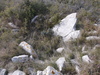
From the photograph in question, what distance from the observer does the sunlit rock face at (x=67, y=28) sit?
4.13 m

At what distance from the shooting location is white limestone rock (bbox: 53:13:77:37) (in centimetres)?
437

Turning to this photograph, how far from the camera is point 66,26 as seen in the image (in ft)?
14.9

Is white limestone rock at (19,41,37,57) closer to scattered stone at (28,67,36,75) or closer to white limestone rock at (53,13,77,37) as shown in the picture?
scattered stone at (28,67,36,75)

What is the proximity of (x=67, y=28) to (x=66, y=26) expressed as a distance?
A: 116 mm

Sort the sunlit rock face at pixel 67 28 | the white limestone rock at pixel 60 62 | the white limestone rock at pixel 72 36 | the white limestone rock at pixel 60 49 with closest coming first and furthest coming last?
the white limestone rock at pixel 60 62 → the white limestone rock at pixel 60 49 → the white limestone rock at pixel 72 36 → the sunlit rock face at pixel 67 28

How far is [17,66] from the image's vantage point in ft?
10.8

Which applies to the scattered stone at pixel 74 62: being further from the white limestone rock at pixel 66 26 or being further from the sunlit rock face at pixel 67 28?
the white limestone rock at pixel 66 26

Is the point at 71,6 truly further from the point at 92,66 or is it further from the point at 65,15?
the point at 92,66

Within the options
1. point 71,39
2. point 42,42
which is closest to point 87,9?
point 71,39

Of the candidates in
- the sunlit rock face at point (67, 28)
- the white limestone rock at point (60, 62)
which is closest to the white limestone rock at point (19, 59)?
the white limestone rock at point (60, 62)

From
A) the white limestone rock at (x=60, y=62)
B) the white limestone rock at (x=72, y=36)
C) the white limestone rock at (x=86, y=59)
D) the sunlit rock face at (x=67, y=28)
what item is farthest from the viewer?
the sunlit rock face at (x=67, y=28)

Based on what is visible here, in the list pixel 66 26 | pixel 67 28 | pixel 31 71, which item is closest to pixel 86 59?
pixel 31 71

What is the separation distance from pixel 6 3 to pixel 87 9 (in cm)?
427

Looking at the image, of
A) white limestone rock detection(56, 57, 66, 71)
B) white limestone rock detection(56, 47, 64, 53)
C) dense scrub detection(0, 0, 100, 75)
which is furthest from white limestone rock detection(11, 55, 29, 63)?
white limestone rock detection(56, 47, 64, 53)
